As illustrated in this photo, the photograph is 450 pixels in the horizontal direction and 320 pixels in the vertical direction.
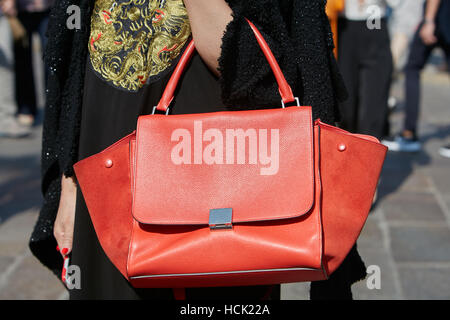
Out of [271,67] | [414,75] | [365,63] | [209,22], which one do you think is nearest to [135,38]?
[209,22]

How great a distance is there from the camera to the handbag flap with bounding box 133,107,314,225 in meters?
1.33

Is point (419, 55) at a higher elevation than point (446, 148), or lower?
higher

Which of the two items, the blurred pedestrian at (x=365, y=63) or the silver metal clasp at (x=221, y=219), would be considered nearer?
the silver metal clasp at (x=221, y=219)

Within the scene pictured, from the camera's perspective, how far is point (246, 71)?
1364 mm

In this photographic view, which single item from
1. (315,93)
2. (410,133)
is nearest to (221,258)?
(315,93)

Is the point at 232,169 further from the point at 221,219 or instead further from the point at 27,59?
the point at 27,59

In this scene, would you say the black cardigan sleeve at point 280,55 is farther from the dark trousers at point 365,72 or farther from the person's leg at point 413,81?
the person's leg at point 413,81

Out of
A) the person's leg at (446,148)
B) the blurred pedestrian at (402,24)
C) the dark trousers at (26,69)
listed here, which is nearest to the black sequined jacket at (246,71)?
the blurred pedestrian at (402,24)

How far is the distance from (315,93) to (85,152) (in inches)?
23.9

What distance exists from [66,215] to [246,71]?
0.65m

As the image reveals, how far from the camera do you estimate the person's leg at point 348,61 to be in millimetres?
3924

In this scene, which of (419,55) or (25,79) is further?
(25,79)

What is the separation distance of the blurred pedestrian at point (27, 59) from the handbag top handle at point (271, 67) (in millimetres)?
5291

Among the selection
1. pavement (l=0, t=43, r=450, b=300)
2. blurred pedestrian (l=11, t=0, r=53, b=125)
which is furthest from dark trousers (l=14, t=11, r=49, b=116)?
pavement (l=0, t=43, r=450, b=300)
